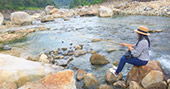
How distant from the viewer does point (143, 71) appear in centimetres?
516

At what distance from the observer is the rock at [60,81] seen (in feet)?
13.9

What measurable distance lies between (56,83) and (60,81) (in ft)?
0.50

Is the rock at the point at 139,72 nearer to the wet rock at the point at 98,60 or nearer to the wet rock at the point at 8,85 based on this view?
the wet rock at the point at 98,60

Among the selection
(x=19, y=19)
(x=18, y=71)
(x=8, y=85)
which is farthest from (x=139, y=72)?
(x=19, y=19)

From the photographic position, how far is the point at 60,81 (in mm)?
4453

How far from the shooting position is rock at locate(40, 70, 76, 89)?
424 cm

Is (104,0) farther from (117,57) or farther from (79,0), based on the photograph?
(117,57)

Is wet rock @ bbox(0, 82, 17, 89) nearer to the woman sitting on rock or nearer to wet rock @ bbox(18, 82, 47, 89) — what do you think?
wet rock @ bbox(18, 82, 47, 89)

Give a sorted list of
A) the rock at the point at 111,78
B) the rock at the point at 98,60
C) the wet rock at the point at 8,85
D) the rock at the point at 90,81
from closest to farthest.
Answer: the wet rock at the point at 8,85, the rock at the point at 90,81, the rock at the point at 111,78, the rock at the point at 98,60

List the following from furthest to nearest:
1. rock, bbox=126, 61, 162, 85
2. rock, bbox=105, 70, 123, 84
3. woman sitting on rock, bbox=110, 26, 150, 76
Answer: rock, bbox=105, 70, 123, 84 → rock, bbox=126, 61, 162, 85 → woman sitting on rock, bbox=110, 26, 150, 76

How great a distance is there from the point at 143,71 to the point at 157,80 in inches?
21.7

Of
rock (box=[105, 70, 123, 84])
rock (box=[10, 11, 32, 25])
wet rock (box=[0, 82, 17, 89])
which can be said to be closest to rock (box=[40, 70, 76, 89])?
wet rock (box=[0, 82, 17, 89])

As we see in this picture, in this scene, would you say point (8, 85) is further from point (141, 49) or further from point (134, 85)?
point (141, 49)

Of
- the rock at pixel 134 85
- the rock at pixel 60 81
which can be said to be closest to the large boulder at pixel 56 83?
the rock at pixel 60 81
